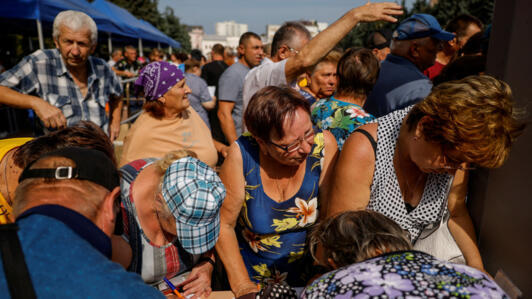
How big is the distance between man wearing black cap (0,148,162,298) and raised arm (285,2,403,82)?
1431 mm

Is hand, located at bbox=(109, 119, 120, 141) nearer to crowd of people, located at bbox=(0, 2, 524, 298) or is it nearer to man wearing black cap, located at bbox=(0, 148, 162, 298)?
crowd of people, located at bbox=(0, 2, 524, 298)

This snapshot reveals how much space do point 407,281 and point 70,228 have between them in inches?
32.6

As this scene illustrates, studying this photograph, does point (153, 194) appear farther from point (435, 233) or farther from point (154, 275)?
point (435, 233)

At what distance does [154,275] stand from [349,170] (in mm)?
1030

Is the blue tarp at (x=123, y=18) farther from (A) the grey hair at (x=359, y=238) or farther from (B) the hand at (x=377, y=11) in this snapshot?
(A) the grey hair at (x=359, y=238)

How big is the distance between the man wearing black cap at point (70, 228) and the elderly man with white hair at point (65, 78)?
1655mm

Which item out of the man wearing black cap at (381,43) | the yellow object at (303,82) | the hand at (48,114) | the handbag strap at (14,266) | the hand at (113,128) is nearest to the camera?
the handbag strap at (14,266)

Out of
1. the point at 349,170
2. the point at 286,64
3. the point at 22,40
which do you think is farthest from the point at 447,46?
the point at 22,40

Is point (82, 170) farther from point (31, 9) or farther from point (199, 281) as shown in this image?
point (31, 9)

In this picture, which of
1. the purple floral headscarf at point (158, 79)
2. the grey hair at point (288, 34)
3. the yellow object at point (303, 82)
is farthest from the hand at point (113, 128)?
the yellow object at point (303, 82)

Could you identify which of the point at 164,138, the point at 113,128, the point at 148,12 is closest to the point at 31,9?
the point at 113,128

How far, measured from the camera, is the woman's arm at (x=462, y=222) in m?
1.74

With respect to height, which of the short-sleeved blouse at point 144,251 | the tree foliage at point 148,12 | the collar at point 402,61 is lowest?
the short-sleeved blouse at point 144,251

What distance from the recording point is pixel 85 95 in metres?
2.95
